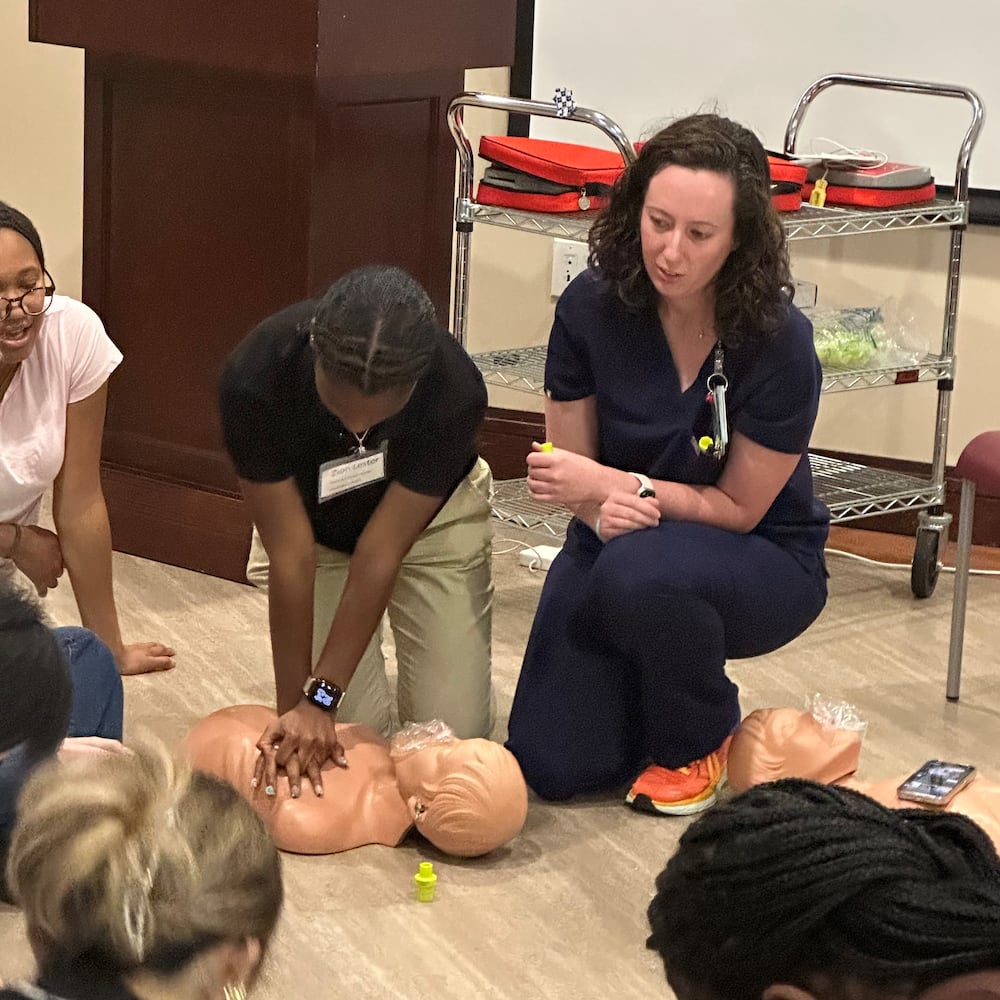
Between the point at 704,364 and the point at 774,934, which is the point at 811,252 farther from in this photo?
the point at 774,934

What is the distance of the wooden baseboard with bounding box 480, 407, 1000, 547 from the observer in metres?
3.49

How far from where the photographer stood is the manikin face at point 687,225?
2178 mm

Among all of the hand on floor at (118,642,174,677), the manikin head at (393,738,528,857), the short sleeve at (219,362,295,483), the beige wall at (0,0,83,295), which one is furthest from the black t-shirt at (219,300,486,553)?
the beige wall at (0,0,83,295)

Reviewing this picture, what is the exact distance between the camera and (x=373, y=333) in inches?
75.9

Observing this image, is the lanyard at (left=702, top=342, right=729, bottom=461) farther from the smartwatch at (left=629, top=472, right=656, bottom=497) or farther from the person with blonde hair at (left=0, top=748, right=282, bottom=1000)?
the person with blonde hair at (left=0, top=748, right=282, bottom=1000)

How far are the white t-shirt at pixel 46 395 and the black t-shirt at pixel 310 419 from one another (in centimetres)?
47

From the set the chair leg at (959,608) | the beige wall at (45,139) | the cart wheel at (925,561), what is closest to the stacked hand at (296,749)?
the chair leg at (959,608)

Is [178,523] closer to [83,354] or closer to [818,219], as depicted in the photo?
[83,354]

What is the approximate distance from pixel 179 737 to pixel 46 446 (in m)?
0.48

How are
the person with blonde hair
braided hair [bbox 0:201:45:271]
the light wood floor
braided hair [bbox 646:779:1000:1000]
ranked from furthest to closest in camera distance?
1. braided hair [bbox 0:201:45:271]
2. the light wood floor
3. the person with blonde hair
4. braided hair [bbox 646:779:1000:1000]

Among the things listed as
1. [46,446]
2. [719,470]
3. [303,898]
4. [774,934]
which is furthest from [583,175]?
[774,934]

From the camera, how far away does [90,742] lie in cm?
192

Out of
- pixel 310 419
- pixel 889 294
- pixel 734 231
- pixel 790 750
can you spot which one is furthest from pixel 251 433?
pixel 889 294

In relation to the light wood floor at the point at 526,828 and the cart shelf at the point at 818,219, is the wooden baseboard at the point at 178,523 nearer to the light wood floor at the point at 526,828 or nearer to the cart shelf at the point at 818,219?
the light wood floor at the point at 526,828
